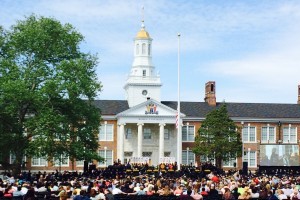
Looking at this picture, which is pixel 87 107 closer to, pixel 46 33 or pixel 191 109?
pixel 46 33

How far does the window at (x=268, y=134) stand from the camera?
293 feet

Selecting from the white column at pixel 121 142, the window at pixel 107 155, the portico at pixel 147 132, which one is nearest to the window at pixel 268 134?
the portico at pixel 147 132

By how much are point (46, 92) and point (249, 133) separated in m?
41.8

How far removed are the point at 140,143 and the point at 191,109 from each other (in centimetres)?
981

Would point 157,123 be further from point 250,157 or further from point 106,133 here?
point 250,157

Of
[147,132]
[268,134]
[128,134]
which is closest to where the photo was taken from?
[128,134]

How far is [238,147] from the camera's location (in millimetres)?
78688

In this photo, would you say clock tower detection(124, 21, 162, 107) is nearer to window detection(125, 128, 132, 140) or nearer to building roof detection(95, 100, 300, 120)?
building roof detection(95, 100, 300, 120)

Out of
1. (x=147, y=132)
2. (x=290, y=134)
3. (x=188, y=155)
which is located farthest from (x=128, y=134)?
(x=290, y=134)

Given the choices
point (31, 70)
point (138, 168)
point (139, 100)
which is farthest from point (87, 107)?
point (139, 100)

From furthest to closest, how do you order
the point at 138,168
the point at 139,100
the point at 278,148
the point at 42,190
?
the point at 139,100 < the point at 278,148 < the point at 138,168 < the point at 42,190

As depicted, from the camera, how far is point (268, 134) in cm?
8969

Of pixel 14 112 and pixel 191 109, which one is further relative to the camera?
pixel 191 109

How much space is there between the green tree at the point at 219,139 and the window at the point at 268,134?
32.6ft
